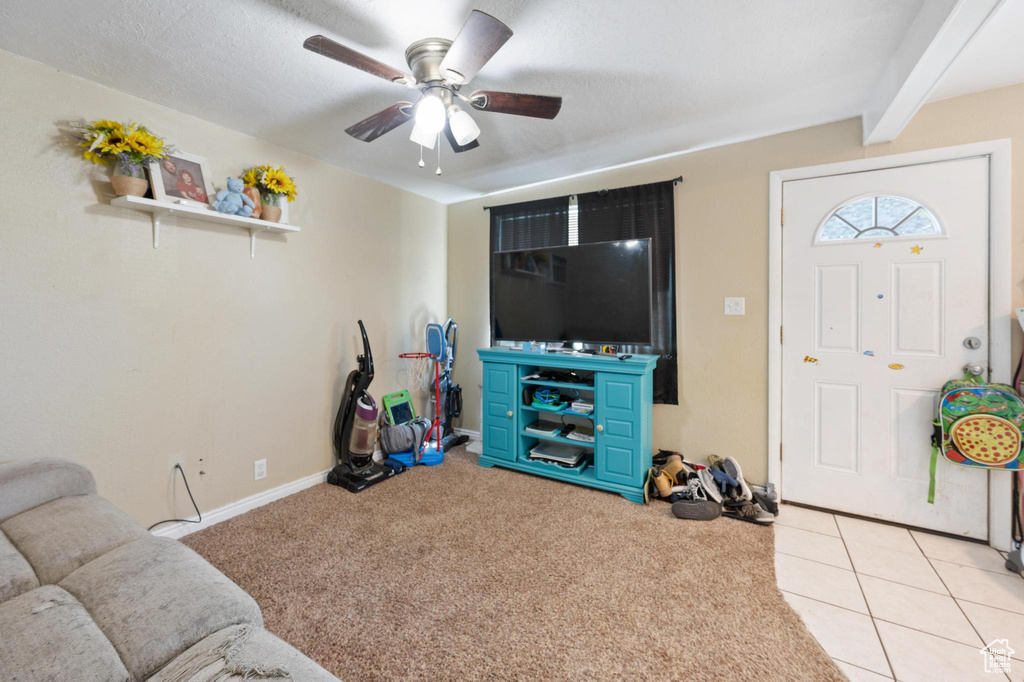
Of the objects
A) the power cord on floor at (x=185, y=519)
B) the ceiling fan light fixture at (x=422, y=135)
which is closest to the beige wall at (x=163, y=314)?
the power cord on floor at (x=185, y=519)

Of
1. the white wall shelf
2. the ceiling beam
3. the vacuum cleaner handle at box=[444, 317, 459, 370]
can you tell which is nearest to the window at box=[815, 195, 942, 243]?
the ceiling beam

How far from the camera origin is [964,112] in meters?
2.12

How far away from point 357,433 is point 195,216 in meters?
1.64

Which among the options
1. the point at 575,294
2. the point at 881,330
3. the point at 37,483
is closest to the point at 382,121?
the point at 575,294

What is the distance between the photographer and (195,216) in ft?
7.39

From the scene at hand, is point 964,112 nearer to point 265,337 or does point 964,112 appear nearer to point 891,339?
point 891,339

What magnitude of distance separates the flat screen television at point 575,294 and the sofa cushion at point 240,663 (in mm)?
2474

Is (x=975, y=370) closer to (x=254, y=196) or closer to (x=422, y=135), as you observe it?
(x=422, y=135)

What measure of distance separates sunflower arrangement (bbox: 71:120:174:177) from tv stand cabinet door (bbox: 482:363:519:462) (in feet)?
7.56

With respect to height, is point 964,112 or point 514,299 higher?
point 964,112

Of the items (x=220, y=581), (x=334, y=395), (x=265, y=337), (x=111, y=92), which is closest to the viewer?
(x=220, y=581)

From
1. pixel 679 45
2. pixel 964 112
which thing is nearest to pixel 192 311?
pixel 679 45

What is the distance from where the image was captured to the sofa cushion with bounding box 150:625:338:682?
0.77 metres

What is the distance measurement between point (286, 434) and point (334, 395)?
0.43 m
